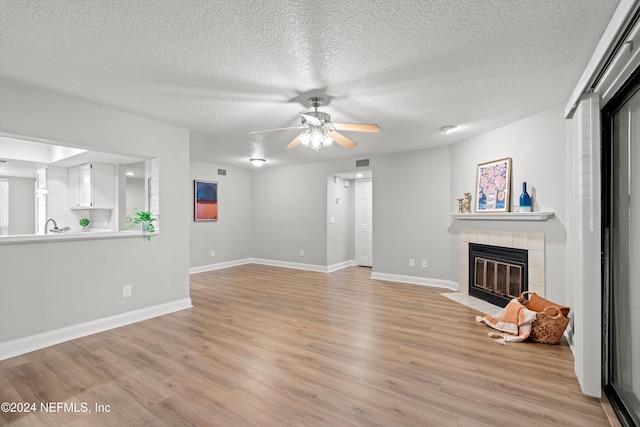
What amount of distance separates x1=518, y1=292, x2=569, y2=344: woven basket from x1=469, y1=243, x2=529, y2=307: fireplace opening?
0.81 m

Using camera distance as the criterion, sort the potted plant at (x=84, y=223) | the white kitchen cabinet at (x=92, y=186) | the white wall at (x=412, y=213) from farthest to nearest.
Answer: the potted plant at (x=84, y=223) → the white wall at (x=412, y=213) → the white kitchen cabinet at (x=92, y=186)

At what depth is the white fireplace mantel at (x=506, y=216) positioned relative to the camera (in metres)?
3.39

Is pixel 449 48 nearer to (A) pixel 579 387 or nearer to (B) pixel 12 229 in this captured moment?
(A) pixel 579 387

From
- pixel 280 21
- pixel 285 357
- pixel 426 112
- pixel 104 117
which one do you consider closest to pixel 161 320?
pixel 285 357

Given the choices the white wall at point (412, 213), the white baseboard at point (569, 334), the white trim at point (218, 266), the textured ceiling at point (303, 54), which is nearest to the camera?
the textured ceiling at point (303, 54)

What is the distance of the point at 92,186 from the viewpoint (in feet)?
16.1

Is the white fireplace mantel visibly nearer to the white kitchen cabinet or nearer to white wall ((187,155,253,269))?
white wall ((187,155,253,269))

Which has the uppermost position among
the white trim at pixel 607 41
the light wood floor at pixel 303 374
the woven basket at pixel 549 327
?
the white trim at pixel 607 41

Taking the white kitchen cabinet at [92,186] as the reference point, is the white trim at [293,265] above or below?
below

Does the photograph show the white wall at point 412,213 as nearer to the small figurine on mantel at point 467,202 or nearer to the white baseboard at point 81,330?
the small figurine on mantel at point 467,202

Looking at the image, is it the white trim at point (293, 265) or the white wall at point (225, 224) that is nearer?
the white wall at point (225, 224)

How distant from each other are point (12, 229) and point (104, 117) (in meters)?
4.56

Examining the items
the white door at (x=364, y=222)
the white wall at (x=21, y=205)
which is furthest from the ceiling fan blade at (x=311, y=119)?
the white wall at (x=21, y=205)

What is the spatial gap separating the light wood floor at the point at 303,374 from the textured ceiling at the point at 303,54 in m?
2.40
